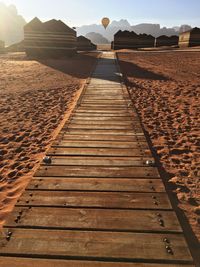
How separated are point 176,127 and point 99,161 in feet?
13.1

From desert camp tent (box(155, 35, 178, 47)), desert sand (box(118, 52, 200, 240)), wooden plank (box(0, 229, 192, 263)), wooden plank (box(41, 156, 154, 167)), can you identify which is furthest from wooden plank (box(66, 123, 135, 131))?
desert camp tent (box(155, 35, 178, 47))

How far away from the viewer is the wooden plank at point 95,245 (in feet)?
10.7

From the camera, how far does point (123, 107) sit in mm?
10148

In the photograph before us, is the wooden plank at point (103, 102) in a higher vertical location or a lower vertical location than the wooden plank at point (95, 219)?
higher

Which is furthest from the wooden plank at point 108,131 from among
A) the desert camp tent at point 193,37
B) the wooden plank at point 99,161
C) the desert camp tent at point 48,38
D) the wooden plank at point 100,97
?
the desert camp tent at point 193,37

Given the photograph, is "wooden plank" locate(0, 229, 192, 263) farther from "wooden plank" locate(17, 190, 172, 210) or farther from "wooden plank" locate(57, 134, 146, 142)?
"wooden plank" locate(57, 134, 146, 142)

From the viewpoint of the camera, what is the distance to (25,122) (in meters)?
9.46

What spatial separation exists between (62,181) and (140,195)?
1.50m

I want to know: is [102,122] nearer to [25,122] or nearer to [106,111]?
[106,111]

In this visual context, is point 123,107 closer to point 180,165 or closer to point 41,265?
point 180,165

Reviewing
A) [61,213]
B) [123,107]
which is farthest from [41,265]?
[123,107]

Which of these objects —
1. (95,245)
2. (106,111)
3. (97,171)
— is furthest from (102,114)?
(95,245)

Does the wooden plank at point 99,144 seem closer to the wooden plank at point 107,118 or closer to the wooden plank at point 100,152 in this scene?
the wooden plank at point 100,152

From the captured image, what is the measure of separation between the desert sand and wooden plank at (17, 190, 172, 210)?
66 cm
